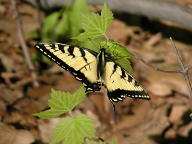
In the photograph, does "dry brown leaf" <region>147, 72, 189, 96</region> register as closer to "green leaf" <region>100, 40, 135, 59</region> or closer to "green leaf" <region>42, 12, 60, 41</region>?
"green leaf" <region>42, 12, 60, 41</region>

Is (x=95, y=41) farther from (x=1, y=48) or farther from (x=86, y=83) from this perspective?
(x=1, y=48)

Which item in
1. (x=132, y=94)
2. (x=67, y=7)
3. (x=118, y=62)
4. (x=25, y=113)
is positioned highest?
(x=67, y=7)

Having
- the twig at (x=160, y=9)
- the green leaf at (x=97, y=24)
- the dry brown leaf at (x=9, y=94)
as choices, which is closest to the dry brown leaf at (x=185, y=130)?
the twig at (x=160, y=9)

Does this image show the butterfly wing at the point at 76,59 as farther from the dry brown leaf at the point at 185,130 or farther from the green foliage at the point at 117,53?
the dry brown leaf at the point at 185,130

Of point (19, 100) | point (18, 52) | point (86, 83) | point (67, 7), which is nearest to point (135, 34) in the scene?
point (67, 7)

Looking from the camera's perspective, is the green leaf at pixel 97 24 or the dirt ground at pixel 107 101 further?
the dirt ground at pixel 107 101
